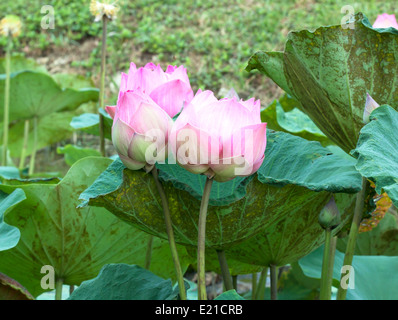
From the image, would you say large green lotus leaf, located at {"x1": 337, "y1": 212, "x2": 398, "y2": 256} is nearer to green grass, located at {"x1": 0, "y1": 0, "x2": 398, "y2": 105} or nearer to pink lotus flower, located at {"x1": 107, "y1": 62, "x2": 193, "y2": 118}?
pink lotus flower, located at {"x1": 107, "y1": 62, "x2": 193, "y2": 118}

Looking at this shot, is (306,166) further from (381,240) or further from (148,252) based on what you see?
(381,240)

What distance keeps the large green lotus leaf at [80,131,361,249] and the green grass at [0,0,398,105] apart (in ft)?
7.41

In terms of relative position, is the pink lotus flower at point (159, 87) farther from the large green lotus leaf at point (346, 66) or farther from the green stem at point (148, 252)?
the green stem at point (148, 252)

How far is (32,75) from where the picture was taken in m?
1.63

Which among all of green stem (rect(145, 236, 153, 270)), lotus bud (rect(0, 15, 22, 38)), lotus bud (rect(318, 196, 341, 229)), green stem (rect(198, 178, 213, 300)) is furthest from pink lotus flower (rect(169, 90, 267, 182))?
lotus bud (rect(0, 15, 22, 38))

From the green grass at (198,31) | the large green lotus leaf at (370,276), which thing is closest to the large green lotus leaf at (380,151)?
the large green lotus leaf at (370,276)

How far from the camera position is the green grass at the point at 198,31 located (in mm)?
3051

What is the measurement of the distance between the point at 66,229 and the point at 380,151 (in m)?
0.47

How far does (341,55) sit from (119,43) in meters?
2.97

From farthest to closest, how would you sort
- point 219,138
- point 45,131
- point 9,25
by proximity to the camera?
1. point 45,131
2. point 9,25
3. point 219,138

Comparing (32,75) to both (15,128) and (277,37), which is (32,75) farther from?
(277,37)

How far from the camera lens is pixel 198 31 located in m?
3.45

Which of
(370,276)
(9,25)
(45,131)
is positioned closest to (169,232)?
(370,276)

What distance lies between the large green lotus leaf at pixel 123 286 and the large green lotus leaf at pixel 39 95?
103cm
